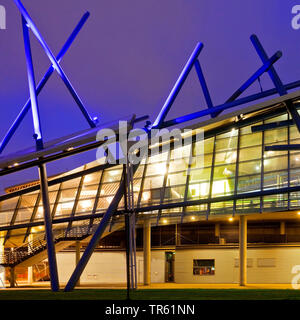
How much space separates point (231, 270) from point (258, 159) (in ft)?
50.9

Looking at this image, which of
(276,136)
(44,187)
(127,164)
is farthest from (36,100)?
(276,136)

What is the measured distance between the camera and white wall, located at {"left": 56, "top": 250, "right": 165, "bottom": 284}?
52.8 m

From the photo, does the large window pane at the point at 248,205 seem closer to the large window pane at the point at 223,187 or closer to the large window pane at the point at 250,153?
the large window pane at the point at 223,187

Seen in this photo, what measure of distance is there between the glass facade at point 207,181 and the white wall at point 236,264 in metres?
12.5

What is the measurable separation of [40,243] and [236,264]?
1819 cm

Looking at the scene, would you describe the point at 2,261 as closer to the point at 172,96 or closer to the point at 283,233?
the point at 283,233

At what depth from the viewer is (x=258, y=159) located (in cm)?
3725

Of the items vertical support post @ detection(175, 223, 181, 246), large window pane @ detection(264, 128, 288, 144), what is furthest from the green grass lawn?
vertical support post @ detection(175, 223, 181, 246)

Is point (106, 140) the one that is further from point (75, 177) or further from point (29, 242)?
point (29, 242)

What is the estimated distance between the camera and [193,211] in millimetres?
37719

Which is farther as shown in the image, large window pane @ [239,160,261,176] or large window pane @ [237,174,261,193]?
large window pane @ [239,160,261,176]

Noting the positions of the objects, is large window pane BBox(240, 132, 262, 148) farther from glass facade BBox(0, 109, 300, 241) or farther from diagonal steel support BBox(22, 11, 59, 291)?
diagonal steel support BBox(22, 11, 59, 291)

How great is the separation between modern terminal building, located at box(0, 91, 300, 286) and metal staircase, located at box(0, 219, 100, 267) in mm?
98
